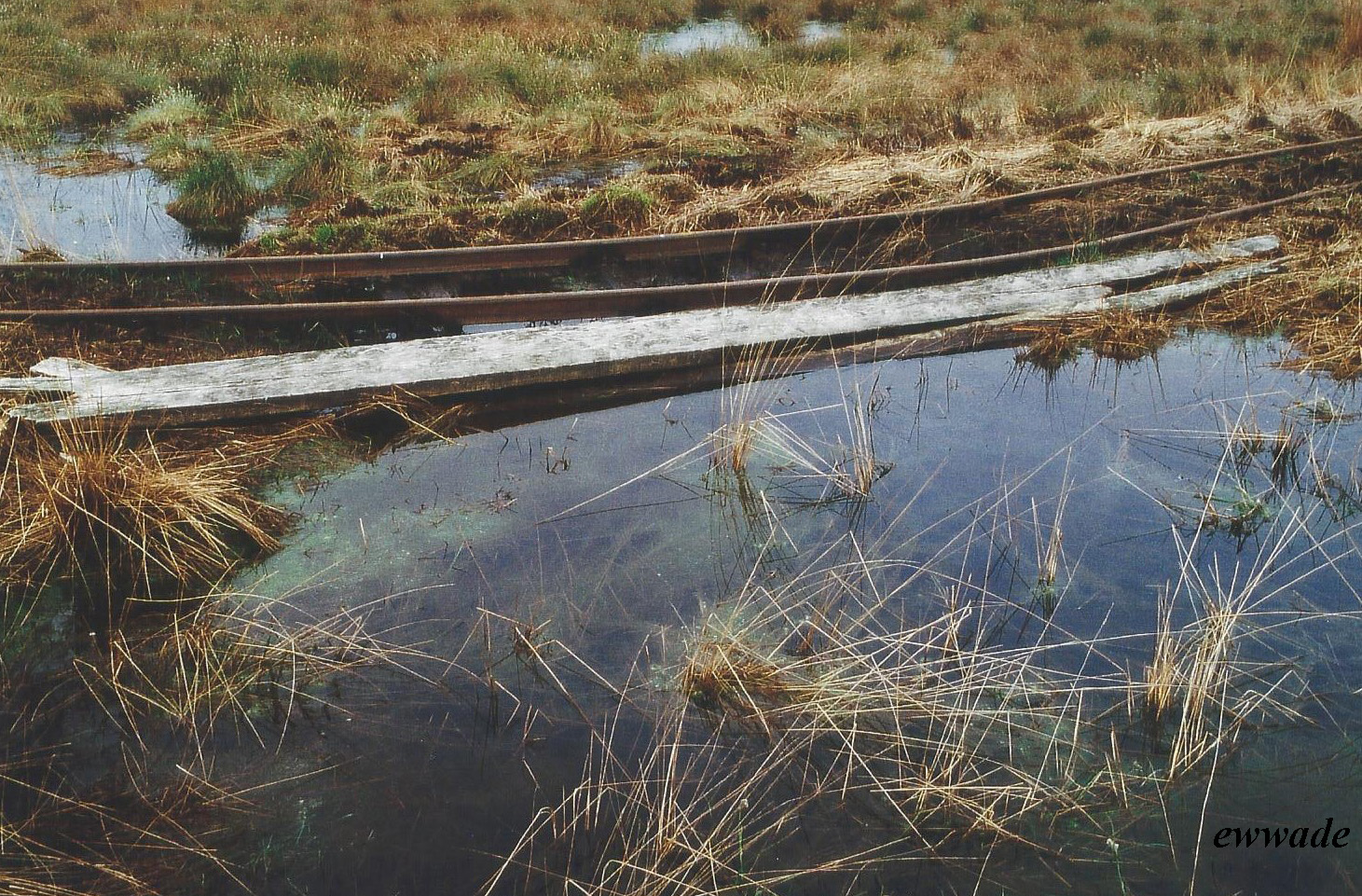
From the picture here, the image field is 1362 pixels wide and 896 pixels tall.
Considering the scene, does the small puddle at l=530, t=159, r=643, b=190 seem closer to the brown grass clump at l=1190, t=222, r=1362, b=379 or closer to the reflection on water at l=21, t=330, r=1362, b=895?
the reflection on water at l=21, t=330, r=1362, b=895

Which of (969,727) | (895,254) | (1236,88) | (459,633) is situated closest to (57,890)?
(459,633)

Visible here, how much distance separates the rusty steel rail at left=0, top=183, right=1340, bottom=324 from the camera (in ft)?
19.8

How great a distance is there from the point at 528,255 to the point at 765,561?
362 centimetres

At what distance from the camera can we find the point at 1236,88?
12.2m

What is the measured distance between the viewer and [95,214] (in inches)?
345

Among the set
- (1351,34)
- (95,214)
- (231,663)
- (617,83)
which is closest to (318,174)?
(95,214)

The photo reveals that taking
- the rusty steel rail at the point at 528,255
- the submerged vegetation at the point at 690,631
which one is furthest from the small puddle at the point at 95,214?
the rusty steel rail at the point at 528,255

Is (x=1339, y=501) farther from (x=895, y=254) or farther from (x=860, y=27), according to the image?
(x=860, y=27)

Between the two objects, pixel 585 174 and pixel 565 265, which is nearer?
pixel 565 265

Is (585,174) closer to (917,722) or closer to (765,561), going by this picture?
(765,561)

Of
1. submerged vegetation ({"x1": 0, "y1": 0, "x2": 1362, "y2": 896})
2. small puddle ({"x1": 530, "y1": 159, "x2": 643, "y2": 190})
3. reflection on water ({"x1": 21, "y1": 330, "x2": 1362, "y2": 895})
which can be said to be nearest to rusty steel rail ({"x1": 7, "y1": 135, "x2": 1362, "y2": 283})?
submerged vegetation ({"x1": 0, "y1": 0, "x2": 1362, "y2": 896})

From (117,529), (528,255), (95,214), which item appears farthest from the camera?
(95,214)

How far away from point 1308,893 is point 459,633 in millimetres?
2677

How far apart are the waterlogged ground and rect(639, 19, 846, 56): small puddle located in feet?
35.7
